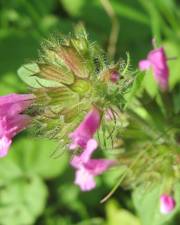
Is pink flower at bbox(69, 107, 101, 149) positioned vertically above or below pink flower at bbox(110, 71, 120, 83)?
below

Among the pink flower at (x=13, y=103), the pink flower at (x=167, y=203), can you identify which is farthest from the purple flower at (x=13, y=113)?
the pink flower at (x=167, y=203)

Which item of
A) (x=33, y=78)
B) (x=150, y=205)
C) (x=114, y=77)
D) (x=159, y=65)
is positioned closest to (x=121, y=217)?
(x=150, y=205)

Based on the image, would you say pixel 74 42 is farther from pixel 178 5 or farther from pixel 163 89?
pixel 178 5

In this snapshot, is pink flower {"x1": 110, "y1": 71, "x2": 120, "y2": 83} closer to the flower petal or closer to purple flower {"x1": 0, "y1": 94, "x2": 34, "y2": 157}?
purple flower {"x1": 0, "y1": 94, "x2": 34, "y2": 157}

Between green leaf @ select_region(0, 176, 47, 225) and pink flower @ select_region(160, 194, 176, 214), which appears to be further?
green leaf @ select_region(0, 176, 47, 225)

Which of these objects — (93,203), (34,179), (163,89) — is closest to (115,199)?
(93,203)

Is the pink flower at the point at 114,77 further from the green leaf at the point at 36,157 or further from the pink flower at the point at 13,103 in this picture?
the green leaf at the point at 36,157

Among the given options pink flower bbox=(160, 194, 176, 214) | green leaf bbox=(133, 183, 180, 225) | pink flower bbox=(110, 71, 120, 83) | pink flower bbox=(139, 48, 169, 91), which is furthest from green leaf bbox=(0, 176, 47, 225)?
pink flower bbox=(110, 71, 120, 83)
